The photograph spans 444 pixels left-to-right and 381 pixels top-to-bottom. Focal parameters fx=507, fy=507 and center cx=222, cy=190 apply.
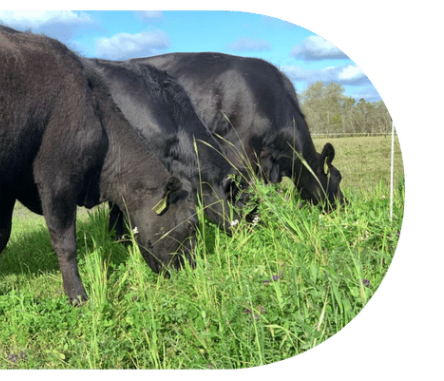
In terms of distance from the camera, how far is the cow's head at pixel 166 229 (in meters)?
4.63

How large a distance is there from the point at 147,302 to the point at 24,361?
855mm

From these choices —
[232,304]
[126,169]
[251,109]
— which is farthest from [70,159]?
[251,109]

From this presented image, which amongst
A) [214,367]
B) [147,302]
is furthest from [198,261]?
[214,367]

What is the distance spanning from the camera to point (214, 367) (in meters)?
2.98

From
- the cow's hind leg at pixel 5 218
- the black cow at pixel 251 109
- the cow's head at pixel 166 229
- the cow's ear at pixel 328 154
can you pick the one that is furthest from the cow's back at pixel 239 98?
the cow's hind leg at pixel 5 218

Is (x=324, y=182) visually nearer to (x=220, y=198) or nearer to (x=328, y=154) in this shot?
(x=328, y=154)

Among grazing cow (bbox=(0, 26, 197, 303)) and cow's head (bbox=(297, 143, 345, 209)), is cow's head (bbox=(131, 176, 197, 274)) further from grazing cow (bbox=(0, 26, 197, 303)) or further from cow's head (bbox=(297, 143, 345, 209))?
cow's head (bbox=(297, 143, 345, 209))

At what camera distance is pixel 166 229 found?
183 inches

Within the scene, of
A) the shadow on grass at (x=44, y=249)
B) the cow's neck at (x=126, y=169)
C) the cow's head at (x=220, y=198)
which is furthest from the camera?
the cow's head at (x=220, y=198)

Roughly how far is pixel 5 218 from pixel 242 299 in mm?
2627

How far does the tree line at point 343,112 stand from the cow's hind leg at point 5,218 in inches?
113

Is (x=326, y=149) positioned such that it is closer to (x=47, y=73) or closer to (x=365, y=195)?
(x=365, y=195)

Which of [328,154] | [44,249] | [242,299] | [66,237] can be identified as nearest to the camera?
[242,299]

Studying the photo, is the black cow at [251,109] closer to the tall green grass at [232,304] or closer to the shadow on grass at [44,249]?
the tall green grass at [232,304]
